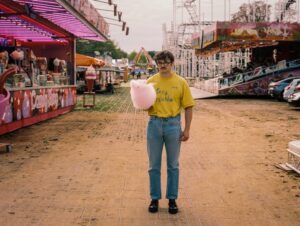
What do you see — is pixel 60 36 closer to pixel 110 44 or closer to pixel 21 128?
pixel 21 128

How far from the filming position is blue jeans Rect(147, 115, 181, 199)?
195 inches

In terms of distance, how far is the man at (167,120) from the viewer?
4949 millimetres

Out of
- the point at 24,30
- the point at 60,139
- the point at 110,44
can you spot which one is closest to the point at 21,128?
the point at 60,139

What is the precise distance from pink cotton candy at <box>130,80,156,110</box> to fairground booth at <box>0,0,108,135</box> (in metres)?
4.90

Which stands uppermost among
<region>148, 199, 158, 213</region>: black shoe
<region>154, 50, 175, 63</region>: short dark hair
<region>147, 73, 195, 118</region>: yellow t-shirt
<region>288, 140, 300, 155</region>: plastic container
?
<region>154, 50, 175, 63</region>: short dark hair

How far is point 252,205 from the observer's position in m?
5.39

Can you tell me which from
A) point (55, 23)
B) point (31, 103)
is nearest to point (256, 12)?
point (55, 23)

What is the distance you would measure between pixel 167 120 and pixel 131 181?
76.8 inches

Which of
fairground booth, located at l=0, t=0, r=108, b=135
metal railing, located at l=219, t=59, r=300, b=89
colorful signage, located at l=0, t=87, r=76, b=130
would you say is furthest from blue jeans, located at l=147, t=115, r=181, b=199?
metal railing, located at l=219, t=59, r=300, b=89

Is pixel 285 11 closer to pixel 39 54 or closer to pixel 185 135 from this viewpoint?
pixel 39 54

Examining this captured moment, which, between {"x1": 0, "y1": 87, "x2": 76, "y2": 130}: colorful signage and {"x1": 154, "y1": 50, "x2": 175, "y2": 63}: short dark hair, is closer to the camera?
{"x1": 154, "y1": 50, "x2": 175, "y2": 63}: short dark hair

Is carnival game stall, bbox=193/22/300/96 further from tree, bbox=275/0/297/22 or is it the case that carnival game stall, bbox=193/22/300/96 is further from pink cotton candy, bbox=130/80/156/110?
pink cotton candy, bbox=130/80/156/110

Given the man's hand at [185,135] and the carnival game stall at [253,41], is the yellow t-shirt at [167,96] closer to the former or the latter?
the man's hand at [185,135]

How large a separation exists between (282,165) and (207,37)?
2544 cm
